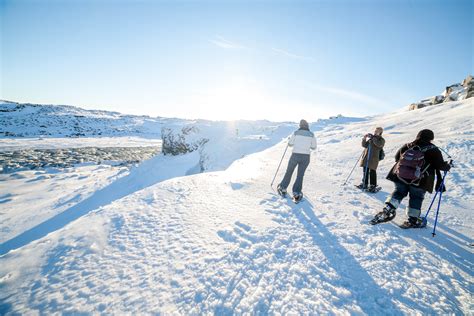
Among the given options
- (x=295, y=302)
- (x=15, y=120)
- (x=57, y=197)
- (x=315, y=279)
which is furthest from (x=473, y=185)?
(x=15, y=120)

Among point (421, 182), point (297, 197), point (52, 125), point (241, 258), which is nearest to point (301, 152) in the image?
point (297, 197)

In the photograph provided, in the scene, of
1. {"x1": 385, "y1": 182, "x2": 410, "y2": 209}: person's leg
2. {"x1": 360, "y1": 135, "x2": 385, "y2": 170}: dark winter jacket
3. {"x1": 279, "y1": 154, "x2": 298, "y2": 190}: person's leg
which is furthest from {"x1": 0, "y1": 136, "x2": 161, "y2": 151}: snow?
{"x1": 385, "y1": 182, "x2": 410, "y2": 209}: person's leg

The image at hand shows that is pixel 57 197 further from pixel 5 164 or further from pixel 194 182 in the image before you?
pixel 5 164

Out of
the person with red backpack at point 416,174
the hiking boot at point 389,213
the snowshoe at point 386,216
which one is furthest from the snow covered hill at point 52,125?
the person with red backpack at point 416,174

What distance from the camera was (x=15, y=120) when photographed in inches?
1758

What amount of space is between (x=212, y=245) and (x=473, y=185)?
7894 millimetres

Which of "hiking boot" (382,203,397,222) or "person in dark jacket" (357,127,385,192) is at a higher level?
"person in dark jacket" (357,127,385,192)

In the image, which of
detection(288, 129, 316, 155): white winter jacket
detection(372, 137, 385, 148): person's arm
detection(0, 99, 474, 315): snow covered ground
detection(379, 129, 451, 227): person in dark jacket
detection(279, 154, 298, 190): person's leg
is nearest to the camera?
detection(0, 99, 474, 315): snow covered ground

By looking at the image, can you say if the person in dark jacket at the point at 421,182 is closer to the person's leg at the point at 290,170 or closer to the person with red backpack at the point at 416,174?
the person with red backpack at the point at 416,174

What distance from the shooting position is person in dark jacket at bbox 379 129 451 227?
13.0 feet

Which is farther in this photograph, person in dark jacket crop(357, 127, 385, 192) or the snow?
the snow

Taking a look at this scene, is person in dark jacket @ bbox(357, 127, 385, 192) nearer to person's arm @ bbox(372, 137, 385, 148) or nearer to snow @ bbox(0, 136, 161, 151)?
person's arm @ bbox(372, 137, 385, 148)

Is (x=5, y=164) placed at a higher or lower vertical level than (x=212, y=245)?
lower

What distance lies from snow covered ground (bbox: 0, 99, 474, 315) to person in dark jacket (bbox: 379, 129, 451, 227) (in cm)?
35
